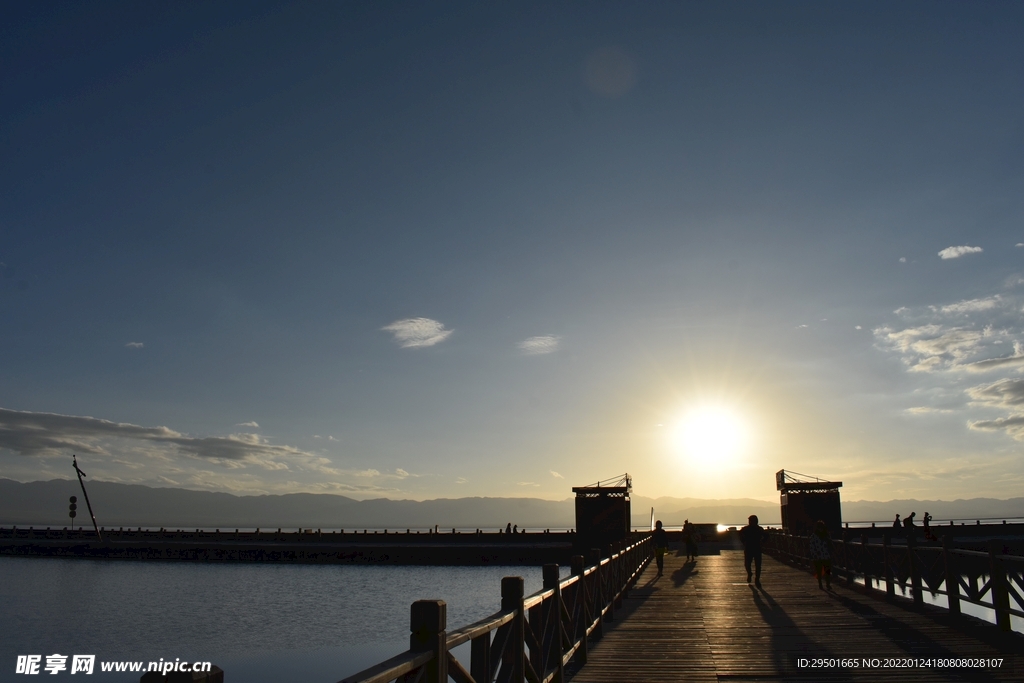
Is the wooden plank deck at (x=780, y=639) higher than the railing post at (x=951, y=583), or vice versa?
the railing post at (x=951, y=583)

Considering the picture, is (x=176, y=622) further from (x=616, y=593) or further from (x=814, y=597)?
(x=814, y=597)

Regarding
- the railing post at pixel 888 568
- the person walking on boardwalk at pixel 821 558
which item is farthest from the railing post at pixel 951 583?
the person walking on boardwalk at pixel 821 558

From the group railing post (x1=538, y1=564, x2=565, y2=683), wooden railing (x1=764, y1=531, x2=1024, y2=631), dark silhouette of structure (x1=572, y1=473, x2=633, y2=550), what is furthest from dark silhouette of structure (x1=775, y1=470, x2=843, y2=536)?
railing post (x1=538, y1=564, x2=565, y2=683)

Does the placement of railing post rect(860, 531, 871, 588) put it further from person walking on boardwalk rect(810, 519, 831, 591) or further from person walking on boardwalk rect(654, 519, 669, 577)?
person walking on boardwalk rect(654, 519, 669, 577)

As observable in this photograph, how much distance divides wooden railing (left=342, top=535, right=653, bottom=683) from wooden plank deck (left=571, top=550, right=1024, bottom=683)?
0.64 meters

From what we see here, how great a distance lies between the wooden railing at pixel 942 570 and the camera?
492 inches

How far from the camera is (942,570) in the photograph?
51.2ft

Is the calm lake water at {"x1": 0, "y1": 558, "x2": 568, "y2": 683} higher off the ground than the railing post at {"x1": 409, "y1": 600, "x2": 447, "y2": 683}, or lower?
lower

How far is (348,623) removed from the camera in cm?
3756

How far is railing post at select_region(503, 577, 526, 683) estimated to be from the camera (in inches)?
292

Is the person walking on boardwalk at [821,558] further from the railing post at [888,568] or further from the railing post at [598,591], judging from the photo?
the railing post at [598,591]

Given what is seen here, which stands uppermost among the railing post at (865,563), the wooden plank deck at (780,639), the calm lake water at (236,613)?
the railing post at (865,563)

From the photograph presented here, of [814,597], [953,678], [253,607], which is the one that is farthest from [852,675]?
[253,607]

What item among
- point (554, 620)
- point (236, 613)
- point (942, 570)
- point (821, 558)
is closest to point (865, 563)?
point (821, 558)
